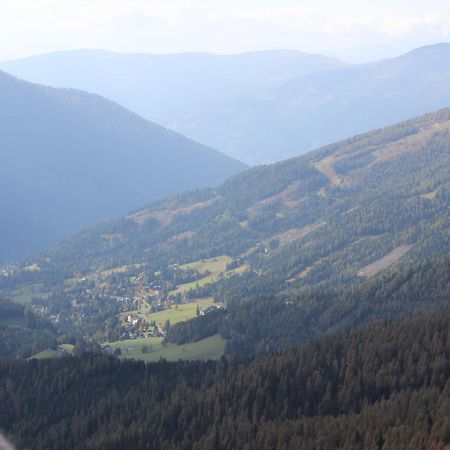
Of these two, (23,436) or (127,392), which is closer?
(23,436)

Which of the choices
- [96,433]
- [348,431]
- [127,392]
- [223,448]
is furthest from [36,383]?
[348,431]

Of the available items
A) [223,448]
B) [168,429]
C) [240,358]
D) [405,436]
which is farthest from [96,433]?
[405,436]

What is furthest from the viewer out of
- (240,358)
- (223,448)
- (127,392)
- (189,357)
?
(189,357)

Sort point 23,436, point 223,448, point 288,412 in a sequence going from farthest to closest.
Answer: point 23,436 → point 288,412 → point 223,448

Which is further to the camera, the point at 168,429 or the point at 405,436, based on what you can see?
the point at 168,429

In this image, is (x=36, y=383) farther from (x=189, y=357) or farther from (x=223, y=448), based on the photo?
(x=223, y=448)

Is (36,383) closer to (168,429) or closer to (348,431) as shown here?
(168,429)
